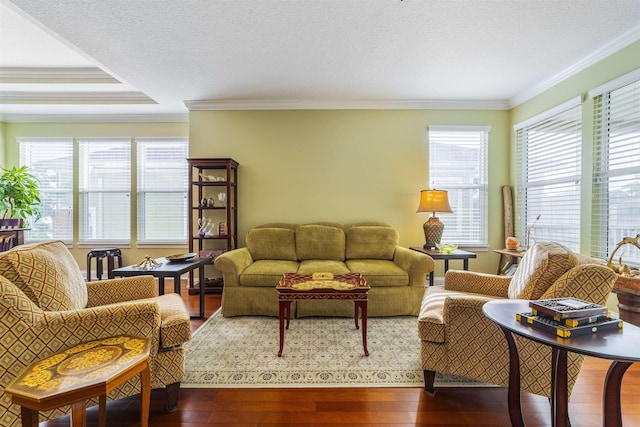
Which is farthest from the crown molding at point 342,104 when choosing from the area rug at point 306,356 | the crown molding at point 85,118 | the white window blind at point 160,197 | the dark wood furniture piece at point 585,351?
the dark wood furniture piece at point 585,351

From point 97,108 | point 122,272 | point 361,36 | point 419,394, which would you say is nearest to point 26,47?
point 97,108

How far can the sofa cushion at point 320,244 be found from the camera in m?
3.67

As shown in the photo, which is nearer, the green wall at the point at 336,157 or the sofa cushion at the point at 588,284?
the sofa cushion at the point at 588,284

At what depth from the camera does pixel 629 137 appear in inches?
99.7

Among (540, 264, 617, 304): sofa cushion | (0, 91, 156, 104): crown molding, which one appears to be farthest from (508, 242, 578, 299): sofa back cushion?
(0, 91, 156, 104): crown molding

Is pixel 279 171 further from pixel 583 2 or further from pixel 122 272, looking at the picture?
pixel 583 2

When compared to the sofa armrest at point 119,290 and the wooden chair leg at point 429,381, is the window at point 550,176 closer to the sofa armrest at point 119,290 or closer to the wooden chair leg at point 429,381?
the wooden chair leg at point 429,381

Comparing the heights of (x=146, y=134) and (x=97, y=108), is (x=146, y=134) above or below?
below

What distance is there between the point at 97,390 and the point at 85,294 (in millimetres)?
1145

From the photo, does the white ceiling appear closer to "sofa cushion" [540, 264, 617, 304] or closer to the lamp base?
the lamp base

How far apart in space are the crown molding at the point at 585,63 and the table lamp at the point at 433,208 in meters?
1.67

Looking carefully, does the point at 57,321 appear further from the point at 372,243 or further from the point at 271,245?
the point at 372,243

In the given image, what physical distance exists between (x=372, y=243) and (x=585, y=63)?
2919 millimetres

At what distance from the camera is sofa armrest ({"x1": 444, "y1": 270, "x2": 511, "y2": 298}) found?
227cm
